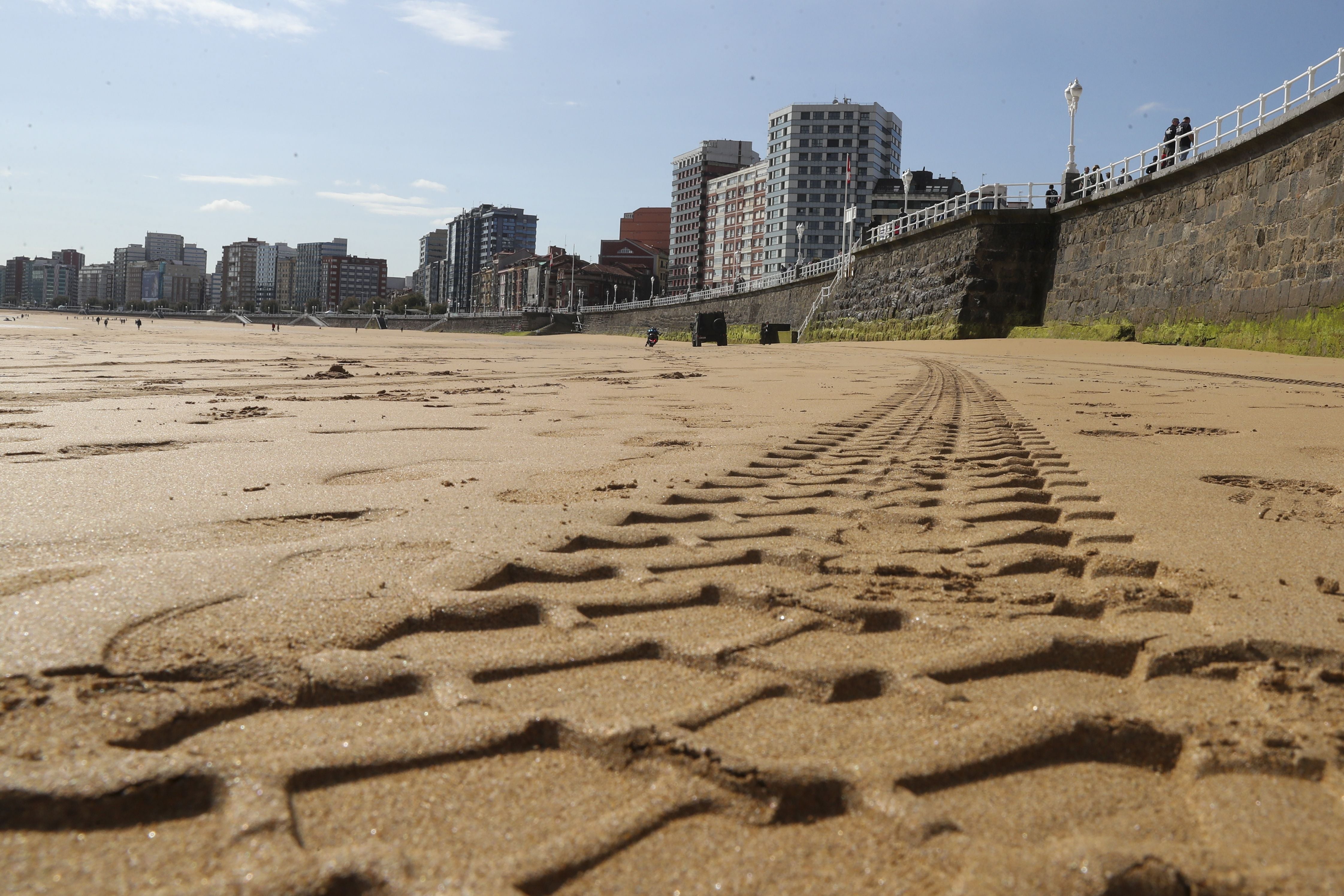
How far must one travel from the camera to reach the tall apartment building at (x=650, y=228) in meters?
154

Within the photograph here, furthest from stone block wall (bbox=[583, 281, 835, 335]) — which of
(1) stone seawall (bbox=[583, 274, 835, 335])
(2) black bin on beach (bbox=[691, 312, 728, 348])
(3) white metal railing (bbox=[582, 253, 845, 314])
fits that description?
(2) black bin on beach (bbox=[691, 312, 728, 348])

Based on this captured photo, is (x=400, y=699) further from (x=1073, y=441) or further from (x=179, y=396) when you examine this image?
(x=179, y=396)

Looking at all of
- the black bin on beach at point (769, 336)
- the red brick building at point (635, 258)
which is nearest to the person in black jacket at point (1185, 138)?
the black bin on beach at point (769, 336)

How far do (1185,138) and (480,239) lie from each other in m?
185

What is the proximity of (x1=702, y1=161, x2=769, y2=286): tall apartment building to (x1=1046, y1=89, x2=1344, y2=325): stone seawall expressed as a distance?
99025 mm

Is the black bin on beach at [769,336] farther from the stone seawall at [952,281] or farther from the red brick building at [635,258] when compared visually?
the red brick building at [635,258]

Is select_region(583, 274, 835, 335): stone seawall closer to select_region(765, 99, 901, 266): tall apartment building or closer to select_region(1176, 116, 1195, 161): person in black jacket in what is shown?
select_region(1176, 116, 1195, 161): person in black jacket

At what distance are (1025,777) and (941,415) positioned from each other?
5.50 m

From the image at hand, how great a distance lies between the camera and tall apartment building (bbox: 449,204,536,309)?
189 m

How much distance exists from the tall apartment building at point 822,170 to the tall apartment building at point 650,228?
38354mm

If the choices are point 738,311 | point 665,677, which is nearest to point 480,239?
point 738,311

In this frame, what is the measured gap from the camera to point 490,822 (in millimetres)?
1101

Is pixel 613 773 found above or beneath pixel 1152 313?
beneath

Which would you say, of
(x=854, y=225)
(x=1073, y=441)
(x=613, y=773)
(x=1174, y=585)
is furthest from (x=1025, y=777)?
(x=854, y=225)
